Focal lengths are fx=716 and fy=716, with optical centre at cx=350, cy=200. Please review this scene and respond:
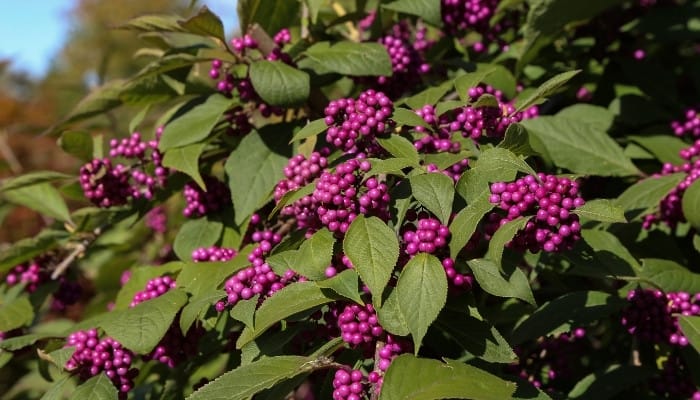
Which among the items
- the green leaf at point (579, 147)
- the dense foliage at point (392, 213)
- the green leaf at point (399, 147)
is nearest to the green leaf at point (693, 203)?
the dense foliage at point (392, 213)

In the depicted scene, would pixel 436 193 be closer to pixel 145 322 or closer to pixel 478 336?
pixel 478 336

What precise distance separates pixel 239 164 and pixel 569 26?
1.54 metres

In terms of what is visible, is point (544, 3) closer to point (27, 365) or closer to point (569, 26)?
point (569, 26)

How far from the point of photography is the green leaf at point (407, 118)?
1.75m

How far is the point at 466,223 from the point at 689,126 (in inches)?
61.8

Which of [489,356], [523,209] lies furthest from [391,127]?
[489,356]

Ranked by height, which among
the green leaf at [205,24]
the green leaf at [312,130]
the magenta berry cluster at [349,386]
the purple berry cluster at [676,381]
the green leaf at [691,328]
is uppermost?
the green leaf at [205,24]

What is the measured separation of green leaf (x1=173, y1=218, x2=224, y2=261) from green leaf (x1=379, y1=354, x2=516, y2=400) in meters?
1.07

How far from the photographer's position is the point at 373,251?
4.77 ft

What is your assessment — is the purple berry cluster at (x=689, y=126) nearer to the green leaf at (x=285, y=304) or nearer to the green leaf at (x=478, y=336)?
the green leaf at (x=478, y=336)

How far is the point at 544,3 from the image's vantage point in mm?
2439

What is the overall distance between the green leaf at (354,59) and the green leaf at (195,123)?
0.32 m

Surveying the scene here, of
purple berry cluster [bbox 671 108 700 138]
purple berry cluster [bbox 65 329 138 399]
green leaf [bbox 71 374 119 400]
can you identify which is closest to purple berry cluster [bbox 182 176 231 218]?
purple berry cluster [bbox 65 329 138 399]

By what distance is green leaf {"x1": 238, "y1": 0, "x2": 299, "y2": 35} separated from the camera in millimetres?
2307
